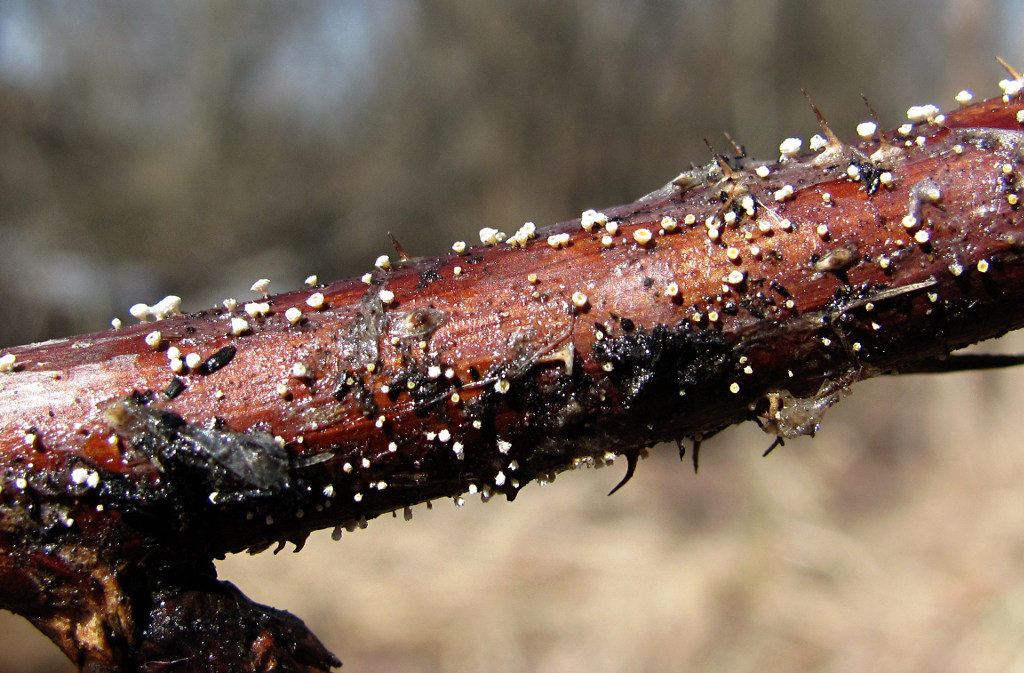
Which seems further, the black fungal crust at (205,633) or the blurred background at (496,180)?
the blurred background at (496,180)

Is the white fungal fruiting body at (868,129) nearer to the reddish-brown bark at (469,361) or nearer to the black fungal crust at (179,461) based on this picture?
the reddish-brown bark at (469,361)

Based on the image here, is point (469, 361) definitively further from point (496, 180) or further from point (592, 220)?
point (496, 180)

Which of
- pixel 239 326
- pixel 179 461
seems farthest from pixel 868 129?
pixel 179 461

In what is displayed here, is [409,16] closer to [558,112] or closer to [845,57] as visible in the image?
[558,112]

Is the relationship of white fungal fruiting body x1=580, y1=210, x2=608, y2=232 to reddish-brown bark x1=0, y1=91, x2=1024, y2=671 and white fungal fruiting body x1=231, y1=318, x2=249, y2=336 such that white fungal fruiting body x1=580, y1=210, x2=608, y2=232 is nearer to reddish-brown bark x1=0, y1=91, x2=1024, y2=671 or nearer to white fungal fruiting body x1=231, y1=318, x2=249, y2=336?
reddish-brown bark x1=0, y1=91, x2=1024, y2=671

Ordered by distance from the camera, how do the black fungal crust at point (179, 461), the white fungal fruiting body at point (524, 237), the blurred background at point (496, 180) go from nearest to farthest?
1. the black fungal crust at point (179, 461)
2. the white fungal fruiting body at point (524, 237)
3. the blurred background at point (496, 180)

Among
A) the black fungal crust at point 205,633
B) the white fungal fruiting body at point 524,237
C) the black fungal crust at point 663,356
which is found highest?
the white fungal fruiting body at point 524,237

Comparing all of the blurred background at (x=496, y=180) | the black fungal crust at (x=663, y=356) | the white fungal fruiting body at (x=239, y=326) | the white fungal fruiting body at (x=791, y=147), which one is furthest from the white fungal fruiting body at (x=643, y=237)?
the blurred background at (x=496, y=180)

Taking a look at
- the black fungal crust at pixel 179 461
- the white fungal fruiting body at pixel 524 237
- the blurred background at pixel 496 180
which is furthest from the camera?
the blurred background at pixel 496 180
